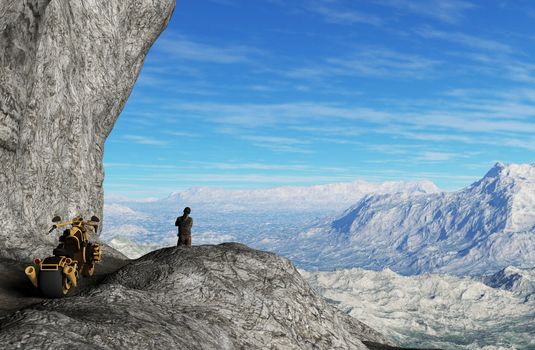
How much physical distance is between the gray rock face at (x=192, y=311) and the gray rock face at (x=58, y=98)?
14661mm

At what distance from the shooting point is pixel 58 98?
44375 mm

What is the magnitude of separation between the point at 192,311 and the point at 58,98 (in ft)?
97.9

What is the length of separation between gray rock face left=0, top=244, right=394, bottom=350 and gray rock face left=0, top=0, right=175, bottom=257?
48.1 feet

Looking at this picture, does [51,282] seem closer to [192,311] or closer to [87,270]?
[87,270]

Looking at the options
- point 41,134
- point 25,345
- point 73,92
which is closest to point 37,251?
point 41,134

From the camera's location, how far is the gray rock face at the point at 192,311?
44.3ft

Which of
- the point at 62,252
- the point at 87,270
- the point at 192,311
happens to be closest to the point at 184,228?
the point at 87,270

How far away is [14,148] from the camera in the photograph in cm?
3747

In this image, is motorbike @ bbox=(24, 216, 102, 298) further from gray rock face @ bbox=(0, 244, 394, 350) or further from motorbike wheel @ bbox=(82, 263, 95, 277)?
gray rock face @ bbox=(0, 244, 394, 350)

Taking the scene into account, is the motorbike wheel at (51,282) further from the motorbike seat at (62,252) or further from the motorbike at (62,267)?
the motorbike seat at (62,252)

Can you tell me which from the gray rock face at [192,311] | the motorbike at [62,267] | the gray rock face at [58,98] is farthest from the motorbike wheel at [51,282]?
the gray rock face at [58,98]

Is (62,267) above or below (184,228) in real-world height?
below

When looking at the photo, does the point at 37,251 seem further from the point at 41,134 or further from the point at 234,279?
the point at 234,279

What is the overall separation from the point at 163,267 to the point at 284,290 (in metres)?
6.21
